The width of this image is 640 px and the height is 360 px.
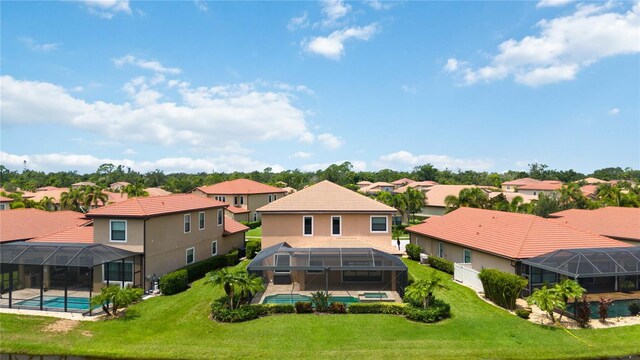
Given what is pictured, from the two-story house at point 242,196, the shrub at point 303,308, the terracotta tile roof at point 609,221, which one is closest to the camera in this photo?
the shrub at point 303,308

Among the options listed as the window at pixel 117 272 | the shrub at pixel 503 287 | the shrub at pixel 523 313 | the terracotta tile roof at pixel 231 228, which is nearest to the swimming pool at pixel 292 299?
the shrub at pixel 503 287

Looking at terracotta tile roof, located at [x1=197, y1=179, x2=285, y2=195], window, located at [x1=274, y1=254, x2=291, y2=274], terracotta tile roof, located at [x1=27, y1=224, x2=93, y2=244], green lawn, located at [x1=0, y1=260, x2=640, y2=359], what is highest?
terracotta tile roof, located at [x1=197, y1=179, x2=285, y2=195]

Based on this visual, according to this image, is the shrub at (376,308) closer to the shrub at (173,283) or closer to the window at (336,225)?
the window at (336,225)

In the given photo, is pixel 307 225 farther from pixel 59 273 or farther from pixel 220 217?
pixel 59 273

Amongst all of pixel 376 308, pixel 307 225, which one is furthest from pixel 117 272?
pixel 376 308

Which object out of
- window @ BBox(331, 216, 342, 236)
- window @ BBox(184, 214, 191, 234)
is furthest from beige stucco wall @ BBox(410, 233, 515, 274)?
window @ BBox(184, 214, 191, 234)

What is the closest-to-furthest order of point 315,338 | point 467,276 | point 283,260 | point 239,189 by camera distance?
point 315,338 < point 283,260 < point 467,276 < point 239,189

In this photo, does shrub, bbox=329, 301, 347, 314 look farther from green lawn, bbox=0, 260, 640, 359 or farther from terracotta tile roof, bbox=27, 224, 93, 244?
terracotta tile roof, bbox=27, 224, 93, 244
